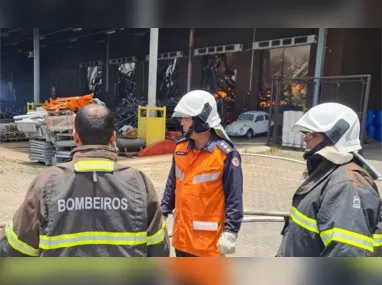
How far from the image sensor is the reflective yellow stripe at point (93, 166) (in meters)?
1.35

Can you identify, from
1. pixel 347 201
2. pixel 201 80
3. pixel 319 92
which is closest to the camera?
pixel 347 201

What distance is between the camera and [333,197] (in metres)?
Result: 1.44

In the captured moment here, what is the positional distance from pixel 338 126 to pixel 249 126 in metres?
14.7

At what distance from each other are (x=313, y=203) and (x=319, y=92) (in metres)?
12.6

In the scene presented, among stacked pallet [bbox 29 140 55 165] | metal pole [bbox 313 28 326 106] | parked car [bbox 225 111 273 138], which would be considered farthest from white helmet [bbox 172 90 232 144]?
parked car [bbox 225 111 273 138]

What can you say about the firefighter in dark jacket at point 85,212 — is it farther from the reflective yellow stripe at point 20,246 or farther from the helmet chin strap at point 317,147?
the helmet chin strap at point 317,147

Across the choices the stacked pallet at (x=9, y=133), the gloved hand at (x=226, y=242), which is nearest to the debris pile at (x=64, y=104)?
the stacked pallet at (x=9, y=133)

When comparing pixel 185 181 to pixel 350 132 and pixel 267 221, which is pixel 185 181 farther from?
pixel 267 221

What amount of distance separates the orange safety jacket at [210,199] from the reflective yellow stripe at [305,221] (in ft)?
2.45

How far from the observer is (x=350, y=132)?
62.8 inches

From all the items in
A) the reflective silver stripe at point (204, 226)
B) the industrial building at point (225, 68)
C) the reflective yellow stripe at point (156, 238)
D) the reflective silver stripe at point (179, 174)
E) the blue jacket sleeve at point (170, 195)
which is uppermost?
the industrial building at point (225, 68)

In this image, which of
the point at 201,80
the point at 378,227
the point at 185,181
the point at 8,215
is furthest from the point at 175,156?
the point at 201,80

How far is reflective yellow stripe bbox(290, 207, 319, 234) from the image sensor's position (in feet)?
4.90

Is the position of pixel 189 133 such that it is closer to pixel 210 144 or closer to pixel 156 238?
pixel 210 144
